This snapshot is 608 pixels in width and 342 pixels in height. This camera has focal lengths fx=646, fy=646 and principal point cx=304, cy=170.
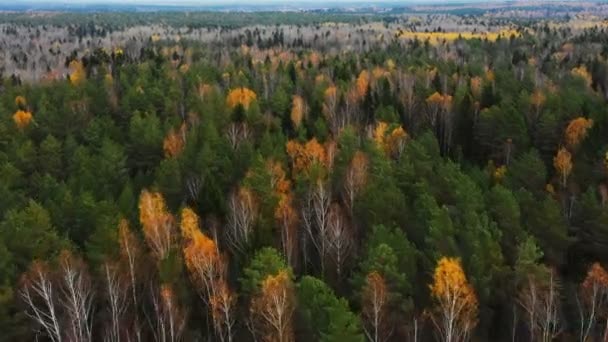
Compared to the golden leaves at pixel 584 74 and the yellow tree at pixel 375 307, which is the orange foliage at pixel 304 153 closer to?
the yellow tree at pixel 375 307

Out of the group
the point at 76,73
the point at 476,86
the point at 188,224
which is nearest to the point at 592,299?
the point at 188,224

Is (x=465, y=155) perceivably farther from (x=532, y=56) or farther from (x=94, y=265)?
(x=532, y=56)

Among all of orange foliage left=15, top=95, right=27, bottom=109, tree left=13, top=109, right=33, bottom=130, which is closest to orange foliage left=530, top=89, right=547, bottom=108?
tree left=13, top=109, right=33, bottom=130

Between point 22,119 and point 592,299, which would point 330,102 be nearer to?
point 22,119

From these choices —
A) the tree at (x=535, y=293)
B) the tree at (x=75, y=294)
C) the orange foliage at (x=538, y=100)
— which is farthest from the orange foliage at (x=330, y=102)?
the tree at (x=75, y=294)

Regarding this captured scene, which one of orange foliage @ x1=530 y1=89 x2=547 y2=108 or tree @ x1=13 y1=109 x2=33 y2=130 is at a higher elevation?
orange foliage @ x1=530 y1=89 x2=547 y2=108

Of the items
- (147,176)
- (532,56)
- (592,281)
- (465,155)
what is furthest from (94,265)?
(532,56)

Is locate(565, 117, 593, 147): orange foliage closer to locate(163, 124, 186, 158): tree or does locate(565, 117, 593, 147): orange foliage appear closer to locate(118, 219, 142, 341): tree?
locate(163, 124, 186, 158): tree
